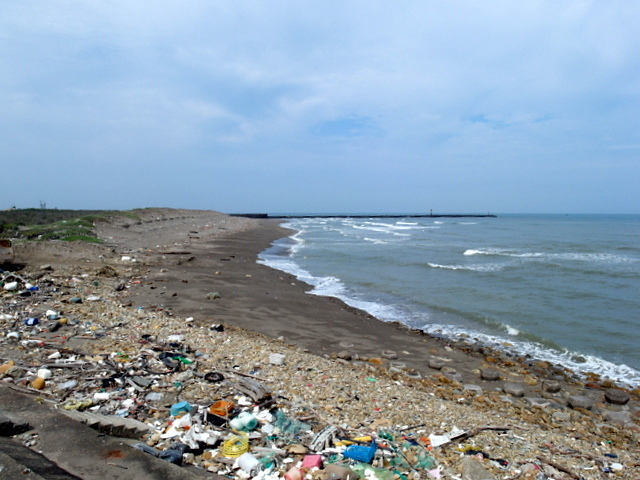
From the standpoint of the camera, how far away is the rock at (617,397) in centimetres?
765

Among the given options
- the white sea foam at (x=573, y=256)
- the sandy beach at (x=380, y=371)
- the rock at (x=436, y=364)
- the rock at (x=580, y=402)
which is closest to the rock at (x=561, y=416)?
the sandy beach at (x=380, y=371)

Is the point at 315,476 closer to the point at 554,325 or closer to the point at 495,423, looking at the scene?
the point at 495,423

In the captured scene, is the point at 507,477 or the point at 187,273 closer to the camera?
the point at 507,477

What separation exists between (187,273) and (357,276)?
27.3 ft

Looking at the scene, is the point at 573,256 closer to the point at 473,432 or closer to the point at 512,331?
the point at 512,331

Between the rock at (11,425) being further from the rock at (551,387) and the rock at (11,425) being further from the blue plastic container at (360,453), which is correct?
the rock at (551,387)

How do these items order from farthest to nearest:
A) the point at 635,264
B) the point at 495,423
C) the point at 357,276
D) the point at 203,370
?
the point at 635,264 → the point at 357,276 → the point at 203,370 → the point at 495,423

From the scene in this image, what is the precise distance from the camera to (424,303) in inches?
590

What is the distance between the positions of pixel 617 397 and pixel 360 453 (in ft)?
21.1

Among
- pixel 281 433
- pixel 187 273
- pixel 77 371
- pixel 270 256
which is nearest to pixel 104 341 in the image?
pixel 77 371

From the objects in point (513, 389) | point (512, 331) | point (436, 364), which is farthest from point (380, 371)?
point (512, 331)

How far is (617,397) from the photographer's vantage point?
7676 mm

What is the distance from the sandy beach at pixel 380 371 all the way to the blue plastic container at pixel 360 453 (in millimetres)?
544

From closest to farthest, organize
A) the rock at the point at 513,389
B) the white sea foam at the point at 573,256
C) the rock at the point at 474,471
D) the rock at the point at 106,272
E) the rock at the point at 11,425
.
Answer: the rock at the point at 11,425, the rock at the point at 474,471, the rock at the point at 513,389, the rock at the point at 106,272, the white sea foam at the point at 573,256
